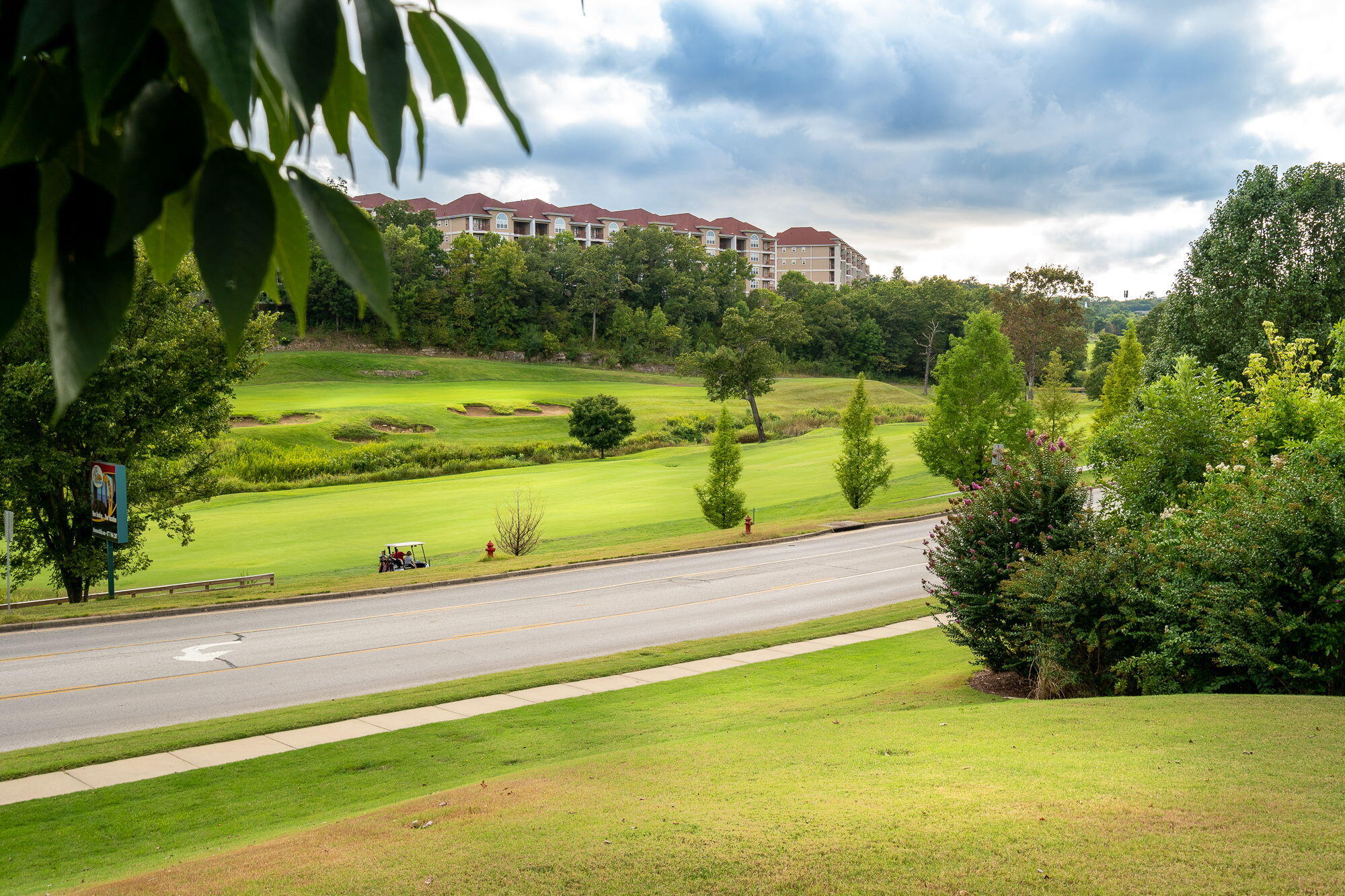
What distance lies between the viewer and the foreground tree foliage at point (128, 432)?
2162cm

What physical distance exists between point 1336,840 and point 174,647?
1850cm

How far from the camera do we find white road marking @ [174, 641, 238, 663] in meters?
17.3

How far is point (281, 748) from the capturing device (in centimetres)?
1152

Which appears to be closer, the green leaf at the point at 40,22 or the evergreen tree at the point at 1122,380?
the green leaf at the point at 40,22

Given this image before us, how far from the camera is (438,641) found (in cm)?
1881

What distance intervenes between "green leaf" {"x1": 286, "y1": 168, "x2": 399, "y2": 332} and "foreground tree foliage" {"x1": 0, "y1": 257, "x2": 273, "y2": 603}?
810 inches

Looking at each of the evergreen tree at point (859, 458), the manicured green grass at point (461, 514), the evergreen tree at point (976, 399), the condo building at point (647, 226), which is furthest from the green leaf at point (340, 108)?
the condo building at point (647, 226)

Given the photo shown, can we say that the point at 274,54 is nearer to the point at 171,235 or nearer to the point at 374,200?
the point at 171,235

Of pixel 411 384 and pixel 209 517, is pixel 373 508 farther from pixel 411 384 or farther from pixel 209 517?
pixel 411 384

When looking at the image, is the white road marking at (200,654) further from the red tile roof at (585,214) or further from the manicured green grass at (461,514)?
the red tile roof at (585,214)

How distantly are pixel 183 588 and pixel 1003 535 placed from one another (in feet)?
73.4

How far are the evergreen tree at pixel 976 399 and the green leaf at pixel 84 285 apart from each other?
37101 mm

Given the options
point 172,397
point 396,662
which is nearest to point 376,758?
point 396,662

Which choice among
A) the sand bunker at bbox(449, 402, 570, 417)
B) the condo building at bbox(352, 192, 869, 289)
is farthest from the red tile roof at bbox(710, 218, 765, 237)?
the sand bunker at bbox(449, 402, 570, 417)
